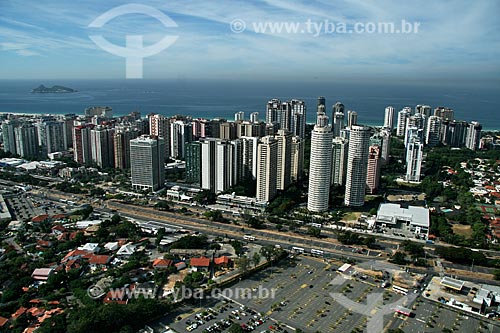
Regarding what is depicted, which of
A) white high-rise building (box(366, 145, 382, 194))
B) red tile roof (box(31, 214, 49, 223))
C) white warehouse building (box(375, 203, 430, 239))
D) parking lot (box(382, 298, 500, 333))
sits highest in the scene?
white high-rise building (box(366, 145, 382, 194))

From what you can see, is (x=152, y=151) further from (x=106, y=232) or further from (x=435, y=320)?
(x=435, y=320)

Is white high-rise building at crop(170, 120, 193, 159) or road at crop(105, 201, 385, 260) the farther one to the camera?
white high-rise building at crop(170, 120, 193, 159)

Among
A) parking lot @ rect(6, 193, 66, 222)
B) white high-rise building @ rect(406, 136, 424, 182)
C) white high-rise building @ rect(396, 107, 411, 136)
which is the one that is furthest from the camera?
white high-rise building @ rect(396, 107, 411, 136)

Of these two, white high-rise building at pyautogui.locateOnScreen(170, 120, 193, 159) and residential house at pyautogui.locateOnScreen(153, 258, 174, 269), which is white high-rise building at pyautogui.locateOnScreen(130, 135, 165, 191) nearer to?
white high-rise building at pyautogui.locateOnScreen(170, 120, 193, 159)

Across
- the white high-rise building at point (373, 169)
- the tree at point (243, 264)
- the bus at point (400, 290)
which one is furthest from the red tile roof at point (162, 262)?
the white high-rise building at point (373, 169)

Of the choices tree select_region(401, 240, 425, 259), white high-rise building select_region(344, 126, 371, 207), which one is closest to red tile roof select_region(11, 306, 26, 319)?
tree select_region(401, 240, 425, 259)

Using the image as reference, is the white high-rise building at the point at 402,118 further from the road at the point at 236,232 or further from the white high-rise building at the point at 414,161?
the road at the point at 236,232
